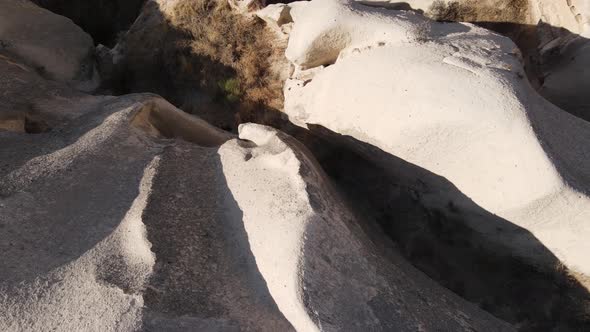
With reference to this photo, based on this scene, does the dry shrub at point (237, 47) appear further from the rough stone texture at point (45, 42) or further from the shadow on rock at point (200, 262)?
the shadow on rock at point (200, 262)

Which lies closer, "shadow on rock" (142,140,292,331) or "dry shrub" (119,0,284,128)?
"shadow on rock" (142,140,292,331)

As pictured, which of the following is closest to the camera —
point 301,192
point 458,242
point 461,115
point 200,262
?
point 200,262

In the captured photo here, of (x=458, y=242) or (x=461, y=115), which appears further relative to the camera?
(x=458, y=242)

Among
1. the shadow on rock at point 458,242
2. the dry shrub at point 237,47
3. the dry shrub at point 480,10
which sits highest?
the dry shrub at point 480,10

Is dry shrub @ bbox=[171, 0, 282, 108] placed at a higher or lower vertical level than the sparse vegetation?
lower

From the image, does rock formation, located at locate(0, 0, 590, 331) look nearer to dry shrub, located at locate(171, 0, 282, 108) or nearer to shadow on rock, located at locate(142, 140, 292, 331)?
shadow on rock, located at locate(142, 140, 292, 331)

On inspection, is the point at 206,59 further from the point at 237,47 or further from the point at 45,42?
the point at 45,42

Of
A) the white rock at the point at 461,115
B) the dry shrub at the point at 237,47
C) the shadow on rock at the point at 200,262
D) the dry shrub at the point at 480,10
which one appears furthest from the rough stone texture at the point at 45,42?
the dry shrub at the point at 480,10

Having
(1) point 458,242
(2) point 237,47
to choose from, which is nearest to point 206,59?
(2) point 237,47

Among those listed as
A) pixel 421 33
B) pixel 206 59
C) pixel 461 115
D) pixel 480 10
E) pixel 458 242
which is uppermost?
pixel 480 10

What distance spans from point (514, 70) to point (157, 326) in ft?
7.98

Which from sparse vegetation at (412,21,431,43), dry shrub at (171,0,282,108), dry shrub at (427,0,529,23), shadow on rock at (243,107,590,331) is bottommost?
shadow on rock at (243,107,590,331)

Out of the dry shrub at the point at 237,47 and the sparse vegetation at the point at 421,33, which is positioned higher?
the sparse vegetation at the point at 421,33

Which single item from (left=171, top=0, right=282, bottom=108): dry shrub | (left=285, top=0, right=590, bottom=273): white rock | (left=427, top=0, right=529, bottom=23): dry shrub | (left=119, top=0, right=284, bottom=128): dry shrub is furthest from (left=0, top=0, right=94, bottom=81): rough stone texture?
(left=427, top=0, right=529, bottom=23): dry shrub
